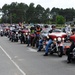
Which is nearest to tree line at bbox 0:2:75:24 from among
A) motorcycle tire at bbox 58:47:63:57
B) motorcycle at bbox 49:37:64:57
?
motorcycle at bbox 49:37:64:57

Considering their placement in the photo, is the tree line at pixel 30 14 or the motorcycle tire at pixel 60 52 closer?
the motorcycle tire at pixel 60 52

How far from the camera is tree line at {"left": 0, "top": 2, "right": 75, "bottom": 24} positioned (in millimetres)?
165750

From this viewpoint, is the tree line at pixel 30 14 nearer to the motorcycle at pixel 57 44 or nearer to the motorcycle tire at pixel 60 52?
the motorcycle at pixel 57 44

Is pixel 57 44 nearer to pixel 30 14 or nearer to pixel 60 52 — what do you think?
pixel 60 52

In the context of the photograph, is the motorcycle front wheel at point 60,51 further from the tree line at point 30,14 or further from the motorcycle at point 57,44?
the tree line at point 30,14

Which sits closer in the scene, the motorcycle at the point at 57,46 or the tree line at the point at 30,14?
the motorcycle at the point at 57,46

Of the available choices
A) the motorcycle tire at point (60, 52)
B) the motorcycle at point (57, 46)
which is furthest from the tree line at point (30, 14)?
the motorcycle tire at point (60, 52)

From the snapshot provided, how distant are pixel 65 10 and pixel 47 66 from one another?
16253 cm

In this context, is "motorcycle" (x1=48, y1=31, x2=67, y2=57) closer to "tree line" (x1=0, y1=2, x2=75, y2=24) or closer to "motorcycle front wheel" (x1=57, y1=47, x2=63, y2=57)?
"motorcycle front wheel" (x1=57, y1=47, x2=63, y2=57)

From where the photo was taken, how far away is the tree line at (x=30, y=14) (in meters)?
166

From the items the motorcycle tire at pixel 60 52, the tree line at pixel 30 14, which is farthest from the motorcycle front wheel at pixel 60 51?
the tree line at pixel 30 14

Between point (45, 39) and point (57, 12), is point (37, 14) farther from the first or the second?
point (45, 39)

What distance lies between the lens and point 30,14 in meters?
171

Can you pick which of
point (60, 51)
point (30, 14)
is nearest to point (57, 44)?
point (60, 51)
